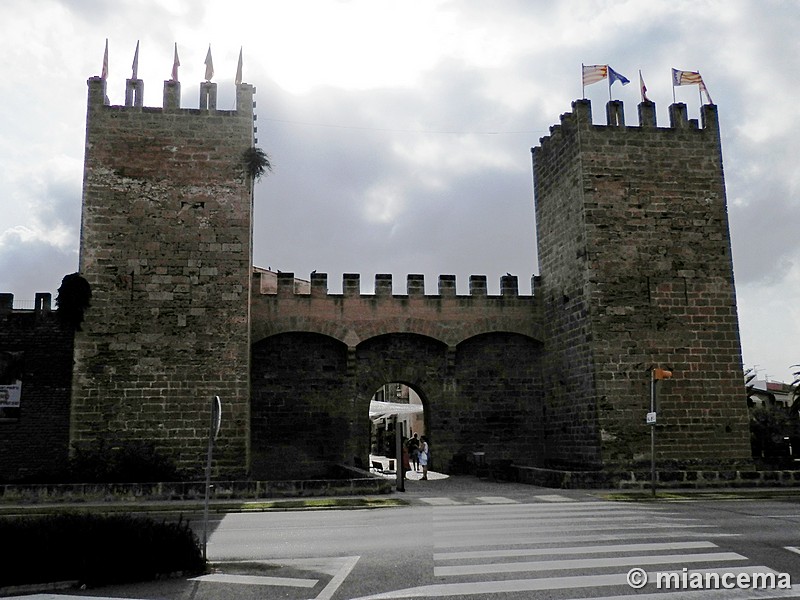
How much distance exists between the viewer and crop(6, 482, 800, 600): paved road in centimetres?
631

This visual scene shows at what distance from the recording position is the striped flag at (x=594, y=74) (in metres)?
20.7

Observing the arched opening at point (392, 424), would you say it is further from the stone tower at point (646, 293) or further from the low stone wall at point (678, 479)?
the low stone wall at point (678, 479)

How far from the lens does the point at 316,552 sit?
8.39 metres

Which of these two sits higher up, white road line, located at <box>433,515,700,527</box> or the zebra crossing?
the zebra crossing

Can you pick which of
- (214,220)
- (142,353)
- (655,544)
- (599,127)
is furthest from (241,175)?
(655,544)

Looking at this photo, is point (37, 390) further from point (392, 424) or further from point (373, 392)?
point (392, 424)

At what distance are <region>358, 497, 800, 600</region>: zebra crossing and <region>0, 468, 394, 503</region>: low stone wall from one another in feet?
15.0

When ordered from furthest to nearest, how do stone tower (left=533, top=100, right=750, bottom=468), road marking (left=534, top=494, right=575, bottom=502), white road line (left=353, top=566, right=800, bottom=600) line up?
1. stone tower (left=533, top=100, right=750, bottom=468)
2. road marking (left=534, top=494, right=575, bottom=502)
3. white road line (left=353, top=566, right=800, bottom=600)

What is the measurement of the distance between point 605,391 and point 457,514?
27.5ft

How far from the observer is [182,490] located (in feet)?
49.7

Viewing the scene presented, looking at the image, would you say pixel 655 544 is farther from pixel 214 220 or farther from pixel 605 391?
pixel 214 220

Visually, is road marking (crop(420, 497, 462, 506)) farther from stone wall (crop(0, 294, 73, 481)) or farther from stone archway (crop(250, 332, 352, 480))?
stone wall (crop(0, 294, 73, 481))

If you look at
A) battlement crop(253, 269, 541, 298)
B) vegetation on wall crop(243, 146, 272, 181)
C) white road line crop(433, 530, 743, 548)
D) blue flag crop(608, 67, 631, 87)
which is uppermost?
blue flag crop(608, 67, 631, 87)

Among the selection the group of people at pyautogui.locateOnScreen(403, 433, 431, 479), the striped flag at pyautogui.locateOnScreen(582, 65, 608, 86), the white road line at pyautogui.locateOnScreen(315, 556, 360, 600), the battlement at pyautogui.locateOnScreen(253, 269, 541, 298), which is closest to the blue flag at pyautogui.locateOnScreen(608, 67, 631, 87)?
the striped flag at pyautogui.locateOnScreen(582, 65, 608, 86)
